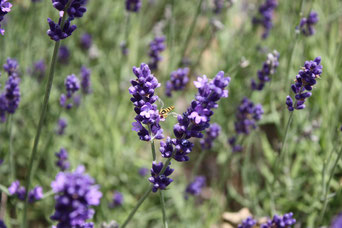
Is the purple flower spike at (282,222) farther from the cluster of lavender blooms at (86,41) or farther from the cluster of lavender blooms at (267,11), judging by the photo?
the cluster of lavender blooms at (86,41)

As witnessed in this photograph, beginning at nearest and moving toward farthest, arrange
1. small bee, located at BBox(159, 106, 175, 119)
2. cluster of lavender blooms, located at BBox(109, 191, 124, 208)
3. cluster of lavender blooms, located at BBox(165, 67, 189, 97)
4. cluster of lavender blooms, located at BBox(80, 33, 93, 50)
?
1. small bee, located at BBox(159, 106, 175, 119)
2. cluster of lavender blooms, located at BBox(165, 67, 189, 97)
3. cluster of lavender blooms, located at BBox(109, 191, 124, 208)
4. cluster of lavender blooms, located at BBox(80, 33, 93, 50)

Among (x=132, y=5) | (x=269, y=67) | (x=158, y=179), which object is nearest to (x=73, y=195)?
(x=158, y=179)

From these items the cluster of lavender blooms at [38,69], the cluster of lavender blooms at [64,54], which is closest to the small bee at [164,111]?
the cluster of lavender blooms at [38,69]

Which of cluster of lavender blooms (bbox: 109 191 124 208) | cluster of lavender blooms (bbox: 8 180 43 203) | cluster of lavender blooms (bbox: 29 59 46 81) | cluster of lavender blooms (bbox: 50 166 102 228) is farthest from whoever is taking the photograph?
cluster of lavender blooms (bbox: 29 59 46 81)

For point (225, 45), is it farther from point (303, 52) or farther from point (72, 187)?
point (72, 187)

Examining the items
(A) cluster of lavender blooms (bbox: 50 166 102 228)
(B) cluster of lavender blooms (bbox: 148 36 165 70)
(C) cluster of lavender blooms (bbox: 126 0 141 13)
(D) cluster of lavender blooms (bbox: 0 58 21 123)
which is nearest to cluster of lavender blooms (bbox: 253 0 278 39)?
(B) cluster of lavender blooms (bbox: 148 36 165 70)

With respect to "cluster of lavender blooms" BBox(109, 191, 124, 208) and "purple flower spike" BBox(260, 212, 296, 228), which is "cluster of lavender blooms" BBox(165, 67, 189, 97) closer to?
"cluster of lavender blooms" BBox(109, 191, 124, 208)

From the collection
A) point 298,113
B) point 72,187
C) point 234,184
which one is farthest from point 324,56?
point 72,187
